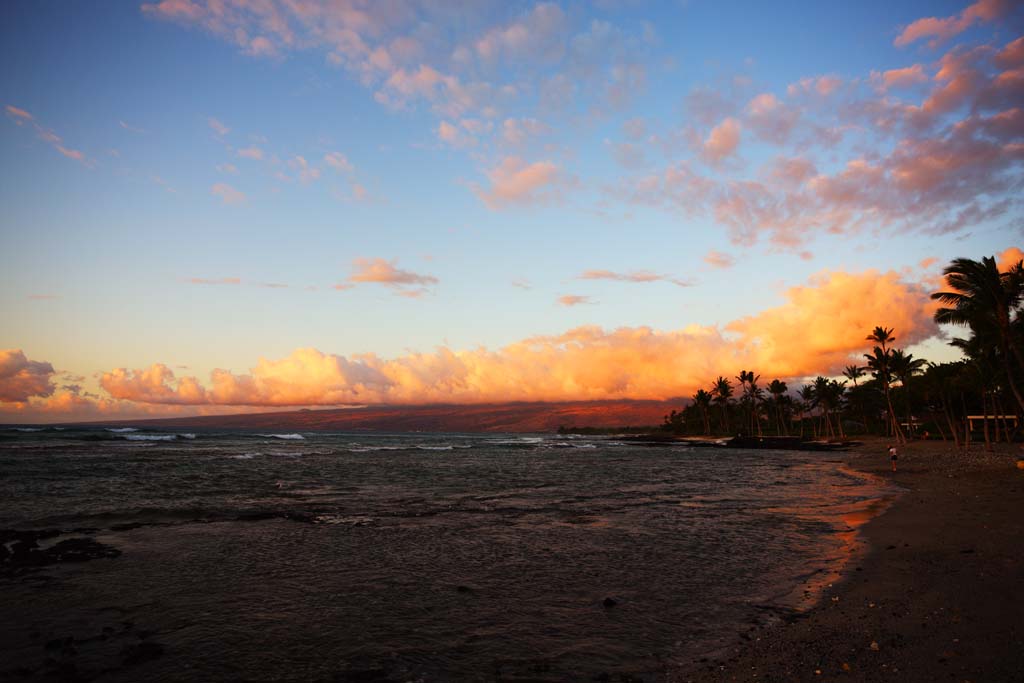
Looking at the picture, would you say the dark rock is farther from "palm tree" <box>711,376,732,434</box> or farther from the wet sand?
"palm tree" <box>711,376,732,434</box>

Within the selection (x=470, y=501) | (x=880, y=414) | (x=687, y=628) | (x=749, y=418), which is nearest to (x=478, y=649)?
(x=687, y=628)

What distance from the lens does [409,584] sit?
12.5 m

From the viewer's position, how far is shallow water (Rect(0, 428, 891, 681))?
27.9 feet

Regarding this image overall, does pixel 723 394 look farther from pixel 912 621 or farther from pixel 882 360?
pixel 912 621

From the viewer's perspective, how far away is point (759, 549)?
616 inches

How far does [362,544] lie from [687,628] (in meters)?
10.6

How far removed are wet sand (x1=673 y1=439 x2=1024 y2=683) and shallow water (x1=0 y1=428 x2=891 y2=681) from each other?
2.35ft

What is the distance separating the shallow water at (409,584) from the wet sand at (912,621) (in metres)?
0.72

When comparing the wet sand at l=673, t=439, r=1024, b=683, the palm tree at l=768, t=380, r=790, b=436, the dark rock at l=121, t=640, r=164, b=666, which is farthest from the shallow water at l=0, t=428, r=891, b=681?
the palm tree at l=768, t=380, r=790, b=436

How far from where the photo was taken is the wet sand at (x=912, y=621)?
287 inches

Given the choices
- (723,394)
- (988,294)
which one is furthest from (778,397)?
(988,294)

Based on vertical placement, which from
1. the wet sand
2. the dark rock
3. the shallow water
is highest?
the wet sand

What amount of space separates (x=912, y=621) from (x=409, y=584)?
387 inches

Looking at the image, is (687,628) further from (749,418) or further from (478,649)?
(749,418)
